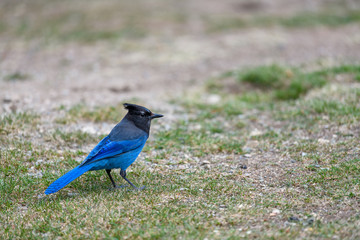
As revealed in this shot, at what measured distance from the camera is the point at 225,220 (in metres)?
4.34

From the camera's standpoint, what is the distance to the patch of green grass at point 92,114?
24.8 feet

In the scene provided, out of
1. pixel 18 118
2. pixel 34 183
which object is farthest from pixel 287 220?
pixel 18 118

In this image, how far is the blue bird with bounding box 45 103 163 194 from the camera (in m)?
4.66

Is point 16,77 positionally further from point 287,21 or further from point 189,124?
point 287,21

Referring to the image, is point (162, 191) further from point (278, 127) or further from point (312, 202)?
point (278, 127)

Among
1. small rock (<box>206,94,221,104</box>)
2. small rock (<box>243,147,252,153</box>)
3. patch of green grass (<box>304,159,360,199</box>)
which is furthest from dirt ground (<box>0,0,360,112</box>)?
patch of green grass (<box>304,159,360,199</box>)

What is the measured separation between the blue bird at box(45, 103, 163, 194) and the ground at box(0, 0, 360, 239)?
0.32 metres

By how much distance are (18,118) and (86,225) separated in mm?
3429

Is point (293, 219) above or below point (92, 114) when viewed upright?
below

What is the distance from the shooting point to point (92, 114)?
784cm

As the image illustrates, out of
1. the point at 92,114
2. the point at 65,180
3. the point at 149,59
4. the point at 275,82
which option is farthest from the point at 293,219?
the point at 149,59

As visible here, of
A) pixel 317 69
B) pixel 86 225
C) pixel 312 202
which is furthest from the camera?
pixel 317 69

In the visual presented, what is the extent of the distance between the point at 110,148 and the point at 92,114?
3049mm

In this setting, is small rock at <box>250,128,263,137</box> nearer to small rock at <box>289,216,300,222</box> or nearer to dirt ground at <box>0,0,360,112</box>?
dirt ground at <box>0,0,360,112</box>
